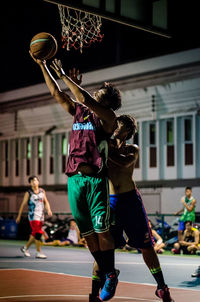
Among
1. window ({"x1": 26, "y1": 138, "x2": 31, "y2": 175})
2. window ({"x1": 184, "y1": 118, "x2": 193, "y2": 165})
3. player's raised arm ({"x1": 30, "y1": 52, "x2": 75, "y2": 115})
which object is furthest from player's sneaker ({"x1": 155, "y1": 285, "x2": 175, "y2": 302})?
window ({"x1": 26, "y1": 138, "x2": 31, "y2": 175})

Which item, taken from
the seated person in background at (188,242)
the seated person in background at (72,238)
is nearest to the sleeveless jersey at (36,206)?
the seated person in background at (188,242)

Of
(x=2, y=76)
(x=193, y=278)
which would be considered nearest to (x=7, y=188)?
(x=2, y=76)

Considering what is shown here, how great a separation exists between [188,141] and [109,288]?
21256 mm

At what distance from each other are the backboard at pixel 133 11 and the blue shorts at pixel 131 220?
558 centimetres

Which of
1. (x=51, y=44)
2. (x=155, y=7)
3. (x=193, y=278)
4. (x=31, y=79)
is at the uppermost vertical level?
(x=31, y=79)

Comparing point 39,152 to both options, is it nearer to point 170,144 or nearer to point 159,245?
point 170,144

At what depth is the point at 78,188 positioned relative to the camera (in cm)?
647

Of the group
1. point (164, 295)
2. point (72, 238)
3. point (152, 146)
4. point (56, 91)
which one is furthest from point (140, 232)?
point (152, 146)

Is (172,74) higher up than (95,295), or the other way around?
(172,74)

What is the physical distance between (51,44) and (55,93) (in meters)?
0.66

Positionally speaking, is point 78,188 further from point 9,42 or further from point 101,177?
point 9,42

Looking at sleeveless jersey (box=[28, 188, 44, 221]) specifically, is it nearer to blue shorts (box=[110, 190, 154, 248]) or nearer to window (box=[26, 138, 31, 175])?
blue shorts (box=[110, 190, 154, 248])

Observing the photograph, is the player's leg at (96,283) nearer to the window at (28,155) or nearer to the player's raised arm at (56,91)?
the player's raised arm at (56,91)

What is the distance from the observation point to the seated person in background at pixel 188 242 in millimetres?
17047
